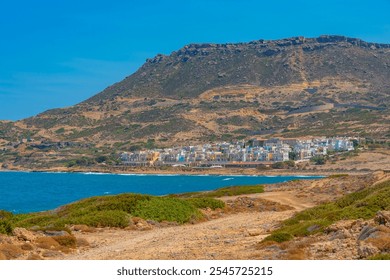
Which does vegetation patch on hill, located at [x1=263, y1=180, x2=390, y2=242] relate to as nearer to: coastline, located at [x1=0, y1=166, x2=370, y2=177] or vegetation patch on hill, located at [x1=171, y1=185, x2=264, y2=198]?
vegetation patch on hill, located at [x1=171, y1=185, x2=264, y2=198]

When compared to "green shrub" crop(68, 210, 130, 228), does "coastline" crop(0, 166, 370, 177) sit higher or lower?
higher

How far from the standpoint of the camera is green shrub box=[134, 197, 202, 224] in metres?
26.7

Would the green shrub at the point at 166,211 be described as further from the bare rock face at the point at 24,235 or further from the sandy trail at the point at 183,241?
the bare rock face at the point at 24,235

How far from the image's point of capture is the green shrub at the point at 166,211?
2673 centimetres

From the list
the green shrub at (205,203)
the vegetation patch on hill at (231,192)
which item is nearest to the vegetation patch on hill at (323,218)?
the green shrub at (205,203)

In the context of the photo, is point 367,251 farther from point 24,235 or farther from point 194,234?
point 24,235

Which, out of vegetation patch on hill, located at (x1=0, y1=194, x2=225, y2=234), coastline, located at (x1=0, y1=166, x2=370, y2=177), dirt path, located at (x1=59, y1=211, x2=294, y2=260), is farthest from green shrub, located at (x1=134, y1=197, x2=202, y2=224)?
coastline, located at (x1=0, y1=166, x2=370, y2=177)

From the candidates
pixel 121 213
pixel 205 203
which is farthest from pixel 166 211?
pixel 205 203

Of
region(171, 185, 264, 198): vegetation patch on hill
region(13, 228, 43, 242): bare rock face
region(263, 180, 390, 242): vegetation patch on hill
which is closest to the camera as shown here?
region(263, 180, 390, 242): vegetation patch on hill

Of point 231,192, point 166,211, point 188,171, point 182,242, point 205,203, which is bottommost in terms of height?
point 182,242

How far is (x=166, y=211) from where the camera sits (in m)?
27.3

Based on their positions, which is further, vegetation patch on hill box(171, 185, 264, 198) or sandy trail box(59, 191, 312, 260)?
vegetation patch on hill box(171, 185, 264, 198)

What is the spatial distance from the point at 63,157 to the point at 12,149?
23.6 meters

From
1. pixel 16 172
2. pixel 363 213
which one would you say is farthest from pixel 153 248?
pixel 16 172
